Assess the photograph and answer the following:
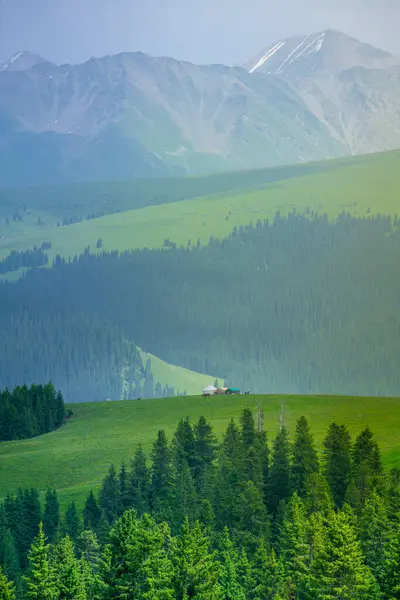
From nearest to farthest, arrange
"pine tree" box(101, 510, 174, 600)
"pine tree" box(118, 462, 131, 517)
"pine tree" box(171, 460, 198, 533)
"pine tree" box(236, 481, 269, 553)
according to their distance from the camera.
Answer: "pine tree" box(101, 510, 174, 600)
"pine tree" box(236, 481, 269, 553)
"pine tree" box(171, 460, 198, 533)
"pine tree" box(118, 462, 131, 517)

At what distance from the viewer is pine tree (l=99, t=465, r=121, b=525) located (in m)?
131

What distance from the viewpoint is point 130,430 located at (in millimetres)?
196500

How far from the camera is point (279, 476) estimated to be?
123m

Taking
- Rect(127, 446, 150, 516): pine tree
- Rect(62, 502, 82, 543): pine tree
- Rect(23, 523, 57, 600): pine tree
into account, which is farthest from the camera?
Rect(127, 446, 150, 516): pine tree

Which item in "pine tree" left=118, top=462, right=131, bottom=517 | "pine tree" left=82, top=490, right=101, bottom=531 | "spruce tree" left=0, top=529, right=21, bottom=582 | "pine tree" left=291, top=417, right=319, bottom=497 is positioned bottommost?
"spruce tree" left=0, top=529, right=21, bottom=582

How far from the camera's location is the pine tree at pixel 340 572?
72.9m

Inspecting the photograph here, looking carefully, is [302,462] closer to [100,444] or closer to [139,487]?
[139,487]

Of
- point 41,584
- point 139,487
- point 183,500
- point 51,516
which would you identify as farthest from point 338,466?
point 41,584

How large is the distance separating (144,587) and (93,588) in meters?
4.37

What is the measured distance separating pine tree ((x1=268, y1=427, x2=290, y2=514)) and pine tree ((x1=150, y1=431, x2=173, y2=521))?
36.0ft

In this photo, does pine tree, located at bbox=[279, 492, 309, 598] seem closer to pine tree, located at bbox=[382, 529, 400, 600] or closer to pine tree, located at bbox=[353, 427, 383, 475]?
pine tree, located at bbox=[382, 529, 400, 600]

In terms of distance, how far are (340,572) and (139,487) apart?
61.2 meters

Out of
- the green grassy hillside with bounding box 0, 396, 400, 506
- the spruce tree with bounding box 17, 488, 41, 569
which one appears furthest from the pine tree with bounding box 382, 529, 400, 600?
the green grassy hillside with bounding box 0, 396, 400, 506

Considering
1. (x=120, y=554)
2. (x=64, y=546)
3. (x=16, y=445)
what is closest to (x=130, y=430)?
(x=16, y=445)
